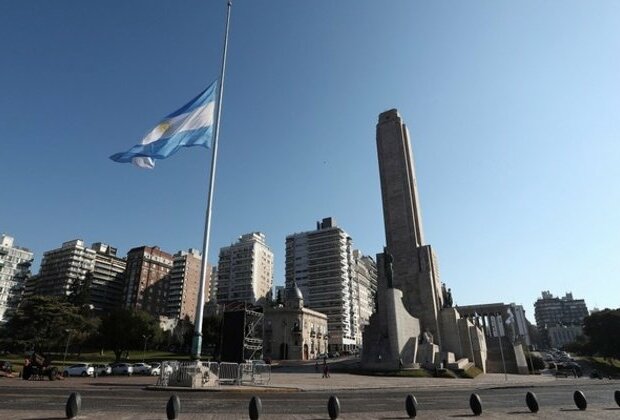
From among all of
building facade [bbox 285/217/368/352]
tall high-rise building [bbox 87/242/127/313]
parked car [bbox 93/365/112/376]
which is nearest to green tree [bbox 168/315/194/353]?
building facade [bbox 285/217/368/352]

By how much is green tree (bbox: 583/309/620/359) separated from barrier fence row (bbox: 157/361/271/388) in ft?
273

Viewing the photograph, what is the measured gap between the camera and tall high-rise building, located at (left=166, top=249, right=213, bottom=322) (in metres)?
141

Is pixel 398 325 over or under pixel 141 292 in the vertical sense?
under

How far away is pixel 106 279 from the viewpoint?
141750mm

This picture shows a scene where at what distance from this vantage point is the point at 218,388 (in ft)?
71.2

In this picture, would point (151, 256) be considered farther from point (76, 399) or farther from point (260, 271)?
point (76, 399)

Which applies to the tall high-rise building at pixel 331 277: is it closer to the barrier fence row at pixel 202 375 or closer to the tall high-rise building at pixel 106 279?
the tall high-rise building at pixel 106 279

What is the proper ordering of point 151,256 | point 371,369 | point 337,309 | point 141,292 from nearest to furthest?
point 371,369
point 337,309
point 141,292
point 151,256

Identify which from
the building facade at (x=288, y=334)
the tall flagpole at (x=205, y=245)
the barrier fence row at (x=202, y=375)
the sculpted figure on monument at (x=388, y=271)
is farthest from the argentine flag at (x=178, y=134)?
the building facade at (x=288, y=334)

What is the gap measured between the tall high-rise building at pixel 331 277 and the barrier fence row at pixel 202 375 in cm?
8598

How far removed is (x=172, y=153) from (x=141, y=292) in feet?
422

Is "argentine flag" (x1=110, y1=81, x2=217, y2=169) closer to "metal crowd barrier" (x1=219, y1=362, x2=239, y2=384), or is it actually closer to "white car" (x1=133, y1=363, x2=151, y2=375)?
"metal crowd barrier" (x1=219, y1=362, x2=239, y2=384)

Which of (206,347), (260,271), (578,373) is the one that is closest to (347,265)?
(260,271)

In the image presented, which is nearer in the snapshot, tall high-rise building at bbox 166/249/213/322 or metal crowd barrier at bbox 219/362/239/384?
metal crowd barrier at bbox 219/362/239/384
